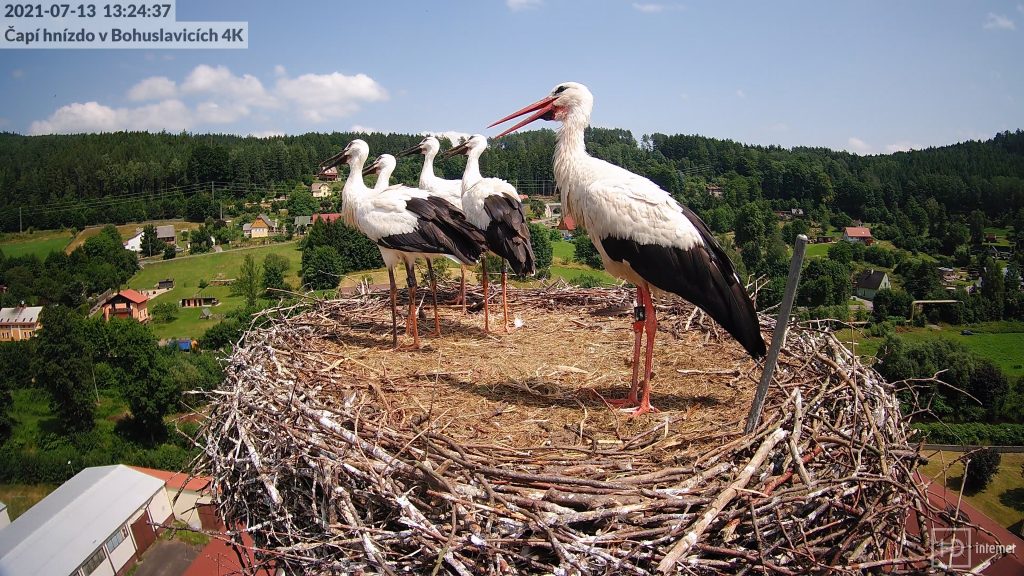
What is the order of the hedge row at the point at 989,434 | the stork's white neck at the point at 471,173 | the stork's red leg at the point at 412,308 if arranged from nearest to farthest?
the stork's red leg at the point at 412,308 < the stork's white neck at the point at 471,173 < the hedge row at the point at 989,434

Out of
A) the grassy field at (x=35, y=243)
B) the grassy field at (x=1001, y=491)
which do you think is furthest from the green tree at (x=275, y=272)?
the grassy field at (x=1001, y=491)

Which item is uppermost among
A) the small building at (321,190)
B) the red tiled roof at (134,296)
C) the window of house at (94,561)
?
the small building at (321,190)

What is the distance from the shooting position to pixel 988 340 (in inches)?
1202

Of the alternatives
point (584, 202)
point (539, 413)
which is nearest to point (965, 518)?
point (539, 413)

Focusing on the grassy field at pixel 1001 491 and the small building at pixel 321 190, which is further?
the small building at pixel 321 190

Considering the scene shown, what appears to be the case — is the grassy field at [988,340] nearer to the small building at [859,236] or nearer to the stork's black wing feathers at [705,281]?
the small building at [859,236]

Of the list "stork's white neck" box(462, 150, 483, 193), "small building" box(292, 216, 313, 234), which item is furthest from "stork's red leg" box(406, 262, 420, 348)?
"small building" box(292, 216, 313, 234)

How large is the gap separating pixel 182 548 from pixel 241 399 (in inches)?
565

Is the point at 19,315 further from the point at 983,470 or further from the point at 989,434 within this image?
the point at 989,434

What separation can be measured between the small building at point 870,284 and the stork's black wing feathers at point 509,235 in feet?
116

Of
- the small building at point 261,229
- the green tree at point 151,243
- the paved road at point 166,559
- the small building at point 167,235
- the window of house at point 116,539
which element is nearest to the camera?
the window of house at point 116,539

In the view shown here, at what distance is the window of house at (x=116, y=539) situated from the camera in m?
13.8

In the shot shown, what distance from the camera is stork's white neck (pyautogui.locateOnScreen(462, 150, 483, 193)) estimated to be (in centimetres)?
770

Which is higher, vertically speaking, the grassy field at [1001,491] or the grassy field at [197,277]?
the grassy field at [197,277]
